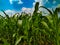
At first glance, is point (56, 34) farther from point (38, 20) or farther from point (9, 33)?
point (9, 33)

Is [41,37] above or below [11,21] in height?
below

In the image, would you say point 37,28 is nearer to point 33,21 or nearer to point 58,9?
point 33,21

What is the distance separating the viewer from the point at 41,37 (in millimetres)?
2443

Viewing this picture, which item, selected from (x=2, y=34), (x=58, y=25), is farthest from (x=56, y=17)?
(x=2, y=34)

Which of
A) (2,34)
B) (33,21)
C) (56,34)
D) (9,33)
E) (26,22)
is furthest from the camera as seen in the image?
(2,34)

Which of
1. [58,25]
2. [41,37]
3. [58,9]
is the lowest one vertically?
[41,37]

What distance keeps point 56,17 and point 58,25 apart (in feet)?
0.28

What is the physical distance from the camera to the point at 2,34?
3045 millimetres

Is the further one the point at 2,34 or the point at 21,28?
the point at 2,34

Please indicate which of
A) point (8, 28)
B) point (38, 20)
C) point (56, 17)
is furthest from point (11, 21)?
point (56, 17)

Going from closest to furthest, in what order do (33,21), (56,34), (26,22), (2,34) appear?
1. (56,34)
2. (26,22)
3. (33,21)
4. (2,34)

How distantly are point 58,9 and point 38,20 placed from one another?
0.59 meters

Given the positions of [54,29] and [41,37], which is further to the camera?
[41,37]

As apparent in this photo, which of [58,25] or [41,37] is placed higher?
[58,25]
